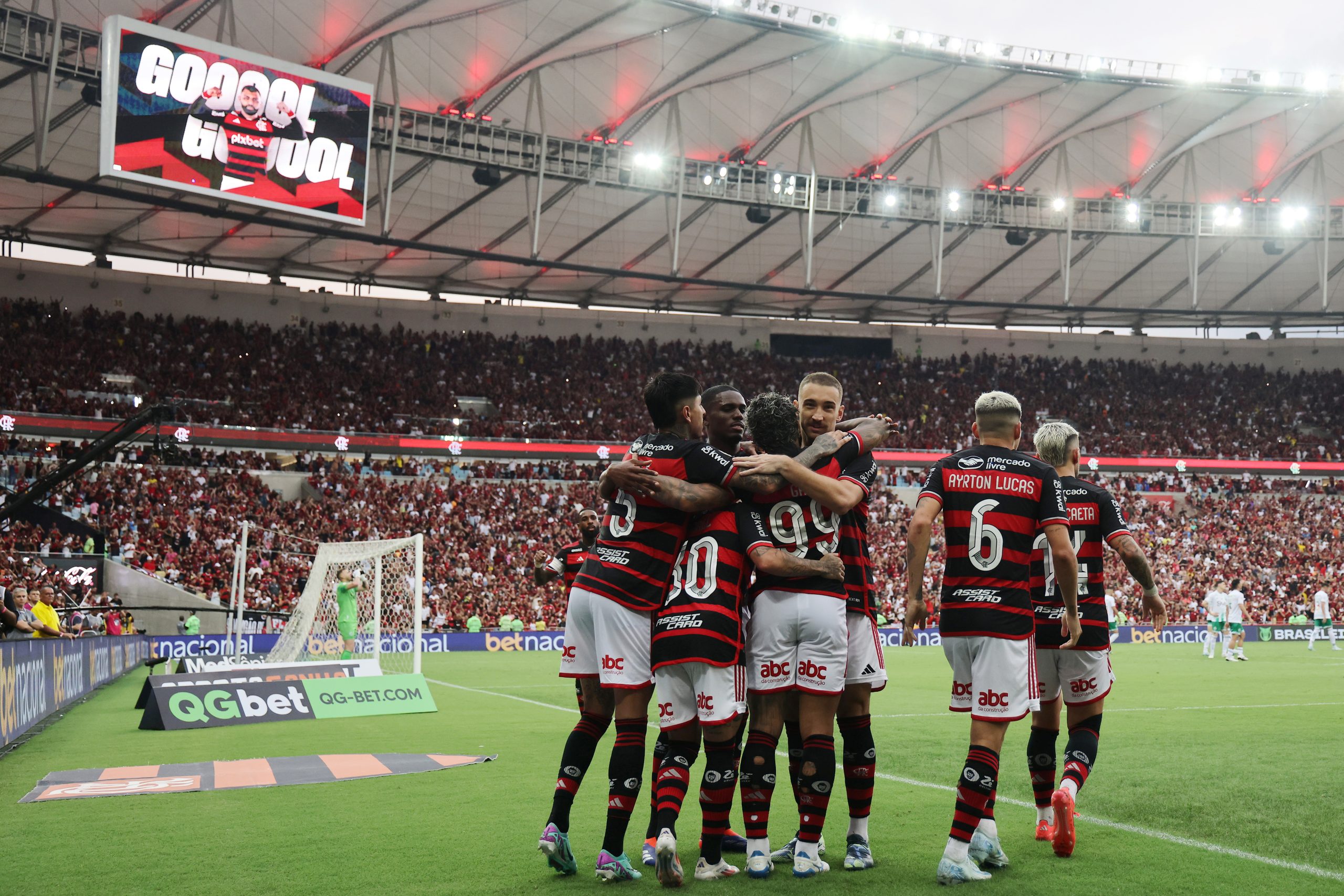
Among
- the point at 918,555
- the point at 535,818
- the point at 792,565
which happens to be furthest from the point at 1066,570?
the point at 535,818

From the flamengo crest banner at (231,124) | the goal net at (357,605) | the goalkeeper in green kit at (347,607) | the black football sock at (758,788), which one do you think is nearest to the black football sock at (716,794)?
the black football sock at (758,788)

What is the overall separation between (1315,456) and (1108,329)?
12.0m

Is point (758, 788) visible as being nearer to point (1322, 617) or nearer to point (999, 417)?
point (999, 417)

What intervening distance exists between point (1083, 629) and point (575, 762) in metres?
3.15

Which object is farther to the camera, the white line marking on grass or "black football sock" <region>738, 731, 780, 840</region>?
the white line marking on grass

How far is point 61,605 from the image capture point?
23469mm

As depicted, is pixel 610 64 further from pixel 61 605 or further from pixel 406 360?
pixel 61 605

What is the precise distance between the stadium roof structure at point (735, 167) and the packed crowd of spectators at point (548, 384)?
3253 millimetres

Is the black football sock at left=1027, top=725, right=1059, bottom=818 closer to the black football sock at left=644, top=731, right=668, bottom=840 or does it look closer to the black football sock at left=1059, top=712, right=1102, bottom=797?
the black football sock at left=1059, top=712, right=1102, bottom=797

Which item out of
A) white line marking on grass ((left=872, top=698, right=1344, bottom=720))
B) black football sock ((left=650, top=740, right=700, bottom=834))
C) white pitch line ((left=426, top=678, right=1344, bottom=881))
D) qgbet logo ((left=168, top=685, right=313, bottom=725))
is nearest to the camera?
black football sock ((left=650, top=740, right=700, bottom=834))

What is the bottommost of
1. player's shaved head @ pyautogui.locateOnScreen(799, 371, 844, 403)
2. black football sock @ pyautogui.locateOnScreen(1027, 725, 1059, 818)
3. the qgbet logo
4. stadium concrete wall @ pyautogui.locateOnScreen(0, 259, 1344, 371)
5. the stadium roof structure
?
the qgbet logo

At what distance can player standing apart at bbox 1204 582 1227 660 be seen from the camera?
2650cm

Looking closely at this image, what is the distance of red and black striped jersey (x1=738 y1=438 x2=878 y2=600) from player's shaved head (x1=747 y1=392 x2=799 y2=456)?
289 millimetres

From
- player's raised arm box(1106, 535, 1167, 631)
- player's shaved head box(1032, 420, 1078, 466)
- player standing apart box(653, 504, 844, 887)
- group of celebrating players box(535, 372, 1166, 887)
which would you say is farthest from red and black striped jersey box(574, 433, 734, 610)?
player's raised arm box(1106, 535, 1167, 631)
